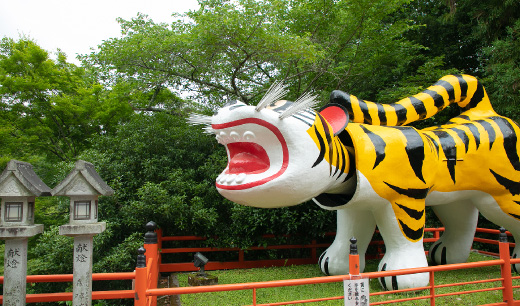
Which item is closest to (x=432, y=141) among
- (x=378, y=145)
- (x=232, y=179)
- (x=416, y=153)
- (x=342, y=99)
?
(x=416, y=153)

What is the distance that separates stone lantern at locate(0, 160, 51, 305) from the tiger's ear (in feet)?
10.9

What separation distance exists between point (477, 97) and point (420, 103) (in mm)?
1398

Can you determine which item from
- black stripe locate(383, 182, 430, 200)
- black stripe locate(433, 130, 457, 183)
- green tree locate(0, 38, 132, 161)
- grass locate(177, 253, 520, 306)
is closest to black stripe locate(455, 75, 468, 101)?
black stripe locate(433, 130, 457, 183)

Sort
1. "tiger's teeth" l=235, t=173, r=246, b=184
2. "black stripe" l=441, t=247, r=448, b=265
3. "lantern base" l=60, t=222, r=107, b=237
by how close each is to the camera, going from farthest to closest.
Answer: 1. "black stripe" l=441, t=247, r=448, b=265
2. "tiger's teeth" l=235, t=173, r=246, b=184
3. "lantern base" l=60, t=222, r=107, b=237

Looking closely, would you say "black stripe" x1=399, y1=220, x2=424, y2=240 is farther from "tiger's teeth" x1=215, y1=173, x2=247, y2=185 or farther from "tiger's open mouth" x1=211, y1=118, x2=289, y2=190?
"tiger's teeth" x1=215, y1=173, x2=247, y2=185

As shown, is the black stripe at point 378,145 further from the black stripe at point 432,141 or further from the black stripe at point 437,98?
the black stripe at point 437,98

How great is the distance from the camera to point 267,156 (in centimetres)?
451

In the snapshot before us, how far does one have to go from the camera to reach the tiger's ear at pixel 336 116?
4.99 metres

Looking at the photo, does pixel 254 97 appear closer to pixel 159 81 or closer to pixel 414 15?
pixel 159 81

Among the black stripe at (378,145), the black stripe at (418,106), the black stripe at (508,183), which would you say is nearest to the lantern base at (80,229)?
the black stripe at (378,145)

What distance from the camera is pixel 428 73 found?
9.55m

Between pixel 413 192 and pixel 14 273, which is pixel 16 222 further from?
pixel 413 192

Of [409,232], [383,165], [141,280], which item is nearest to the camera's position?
[141,280]

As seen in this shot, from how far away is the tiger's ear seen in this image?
4.99m
